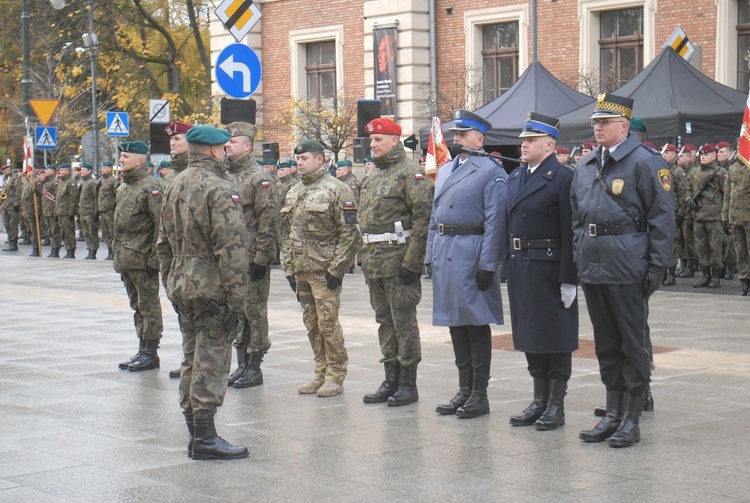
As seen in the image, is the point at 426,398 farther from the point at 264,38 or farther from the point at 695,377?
the point at 264,38

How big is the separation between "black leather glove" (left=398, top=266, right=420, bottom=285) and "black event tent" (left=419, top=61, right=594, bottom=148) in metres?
11.4

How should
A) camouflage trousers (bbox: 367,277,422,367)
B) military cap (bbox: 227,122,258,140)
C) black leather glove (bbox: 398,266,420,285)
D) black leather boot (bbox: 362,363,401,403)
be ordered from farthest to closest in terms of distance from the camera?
military cap (bbox: 227,122,258,140) < black leather boot (bbox: 362,363,401,403) < camouflage trousers (bbox: 367,277,422,367) < black leather glove (bbox: 398,266,420,285)

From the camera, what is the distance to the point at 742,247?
56.6 feet

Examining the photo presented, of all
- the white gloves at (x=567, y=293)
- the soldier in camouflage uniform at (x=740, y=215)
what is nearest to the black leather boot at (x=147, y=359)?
the white gloves at (x=567, y=293)

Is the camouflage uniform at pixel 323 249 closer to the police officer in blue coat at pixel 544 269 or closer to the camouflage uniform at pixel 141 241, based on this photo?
the police officer in blue coat at pixel 544 269

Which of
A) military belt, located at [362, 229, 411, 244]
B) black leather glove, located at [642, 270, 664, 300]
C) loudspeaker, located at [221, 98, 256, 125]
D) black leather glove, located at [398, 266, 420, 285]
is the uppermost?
loudspeaker, located at [221, 98, 256, 125]

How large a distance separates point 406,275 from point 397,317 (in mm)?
360

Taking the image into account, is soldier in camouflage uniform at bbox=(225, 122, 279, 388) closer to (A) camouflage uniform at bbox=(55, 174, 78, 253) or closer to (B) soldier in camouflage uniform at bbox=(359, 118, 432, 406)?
(B) soldier in camouflage uniform at bbox=(359, 118, 432, 406)

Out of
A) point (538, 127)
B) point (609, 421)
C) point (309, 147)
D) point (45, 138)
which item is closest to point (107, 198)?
point (45, 138)

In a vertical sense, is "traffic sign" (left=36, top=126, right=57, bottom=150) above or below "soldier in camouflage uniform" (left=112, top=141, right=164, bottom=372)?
above

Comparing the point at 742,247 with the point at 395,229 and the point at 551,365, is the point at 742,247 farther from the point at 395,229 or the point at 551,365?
the point at 551,365

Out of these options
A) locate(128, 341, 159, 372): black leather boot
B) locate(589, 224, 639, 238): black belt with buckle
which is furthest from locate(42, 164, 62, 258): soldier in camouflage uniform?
locate(589, 224, 639, 238): black belt with buckle

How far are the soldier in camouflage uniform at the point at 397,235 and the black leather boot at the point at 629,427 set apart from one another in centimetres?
201

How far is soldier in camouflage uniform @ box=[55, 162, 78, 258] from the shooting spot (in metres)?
29.1
